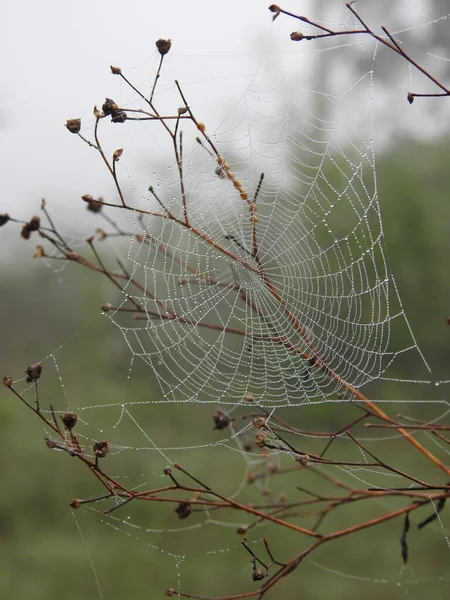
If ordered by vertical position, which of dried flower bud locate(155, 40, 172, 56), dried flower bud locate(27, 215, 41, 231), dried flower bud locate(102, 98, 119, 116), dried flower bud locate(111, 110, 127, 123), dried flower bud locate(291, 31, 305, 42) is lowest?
dried flower bud locate(27, 215, 41, 231)

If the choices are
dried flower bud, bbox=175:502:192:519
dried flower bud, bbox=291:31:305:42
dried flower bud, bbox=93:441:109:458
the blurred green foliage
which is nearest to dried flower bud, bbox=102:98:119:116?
dried flower bud, bbox=291:31:305:42

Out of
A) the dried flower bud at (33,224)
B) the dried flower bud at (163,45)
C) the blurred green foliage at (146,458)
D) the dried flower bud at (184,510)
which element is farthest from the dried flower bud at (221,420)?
the blurred green foliage at (146,458)

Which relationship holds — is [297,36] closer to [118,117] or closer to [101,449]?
[118,117]

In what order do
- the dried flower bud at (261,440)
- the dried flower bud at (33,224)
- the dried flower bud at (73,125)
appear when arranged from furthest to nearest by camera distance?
the dried flower bud at (33,224) < the dried flower bud at (73,125) < the dried flower bud at (261,440)

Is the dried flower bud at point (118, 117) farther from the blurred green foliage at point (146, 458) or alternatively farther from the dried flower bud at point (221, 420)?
the blurred green foliage at point (146, 458)

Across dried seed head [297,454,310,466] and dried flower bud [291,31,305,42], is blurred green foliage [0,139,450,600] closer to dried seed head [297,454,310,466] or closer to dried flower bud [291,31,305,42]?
dried seed head [297,454,310,466]

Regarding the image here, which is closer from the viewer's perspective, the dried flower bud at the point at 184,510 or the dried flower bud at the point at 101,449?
the dried flower bud at the point at 101,449

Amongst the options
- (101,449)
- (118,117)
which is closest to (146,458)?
(101,449)

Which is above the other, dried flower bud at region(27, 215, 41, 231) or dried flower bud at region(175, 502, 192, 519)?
dried flower bud at region(27, 215, 41, 231)
